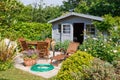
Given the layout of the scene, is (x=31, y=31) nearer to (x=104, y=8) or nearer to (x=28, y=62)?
(x=28, y=62)

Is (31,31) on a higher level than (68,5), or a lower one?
lower

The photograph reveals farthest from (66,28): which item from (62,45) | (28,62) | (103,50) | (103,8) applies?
(103,8)

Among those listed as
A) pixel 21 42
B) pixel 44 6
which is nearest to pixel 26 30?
pixel 21 42

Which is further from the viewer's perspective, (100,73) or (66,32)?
(66,32)

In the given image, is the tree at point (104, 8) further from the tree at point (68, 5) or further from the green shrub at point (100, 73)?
the green shrub at point (100, 73)

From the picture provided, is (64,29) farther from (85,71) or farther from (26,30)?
(85,71)

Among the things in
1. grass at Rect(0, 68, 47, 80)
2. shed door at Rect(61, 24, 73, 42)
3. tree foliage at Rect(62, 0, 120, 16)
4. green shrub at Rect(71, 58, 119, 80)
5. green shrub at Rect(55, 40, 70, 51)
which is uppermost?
tree foliage at Rect(62, 0, 120, 16)

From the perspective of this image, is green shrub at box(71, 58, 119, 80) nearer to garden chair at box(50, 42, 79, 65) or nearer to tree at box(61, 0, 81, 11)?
garden chair at box(50, 42, 79, 65)

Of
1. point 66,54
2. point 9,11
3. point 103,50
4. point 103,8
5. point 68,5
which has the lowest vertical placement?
point 66,54

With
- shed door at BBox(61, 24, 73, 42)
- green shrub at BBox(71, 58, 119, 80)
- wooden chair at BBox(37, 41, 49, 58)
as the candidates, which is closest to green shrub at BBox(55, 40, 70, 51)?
shed door at BBox(61, 24, 73, 42)

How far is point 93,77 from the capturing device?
540 centimetres

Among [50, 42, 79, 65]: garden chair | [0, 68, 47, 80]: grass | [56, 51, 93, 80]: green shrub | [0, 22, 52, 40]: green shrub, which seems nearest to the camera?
[56, 51, 93, 80]: green shrub

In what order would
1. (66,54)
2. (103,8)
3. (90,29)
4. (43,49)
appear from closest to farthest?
(66,54) < (43,49) < (90,29) < (103,8)

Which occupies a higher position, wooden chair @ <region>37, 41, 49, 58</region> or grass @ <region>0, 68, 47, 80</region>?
wooden chair @ <region>37, 41, 49, 58</region>
